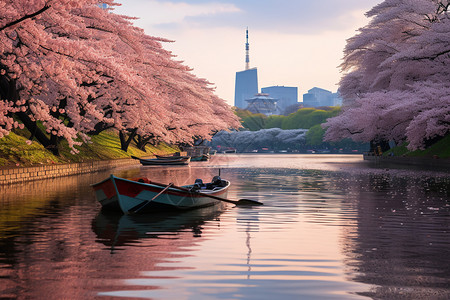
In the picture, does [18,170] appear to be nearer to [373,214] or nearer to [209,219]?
[209,219]

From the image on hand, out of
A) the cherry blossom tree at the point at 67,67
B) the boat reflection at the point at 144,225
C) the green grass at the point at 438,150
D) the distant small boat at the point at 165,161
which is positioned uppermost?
the cherry blossom tree at the point at 67,67

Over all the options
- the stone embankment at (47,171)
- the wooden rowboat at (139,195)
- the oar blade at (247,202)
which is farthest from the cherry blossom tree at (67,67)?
the oar blade at (247,202)

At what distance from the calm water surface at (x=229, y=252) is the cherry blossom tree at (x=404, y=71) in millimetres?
24943

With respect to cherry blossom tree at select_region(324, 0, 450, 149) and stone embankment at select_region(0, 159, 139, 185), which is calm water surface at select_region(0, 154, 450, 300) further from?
cherry blossom tree at select_region(324, 0, 450, 149)

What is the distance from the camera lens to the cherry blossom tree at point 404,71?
4291 cm

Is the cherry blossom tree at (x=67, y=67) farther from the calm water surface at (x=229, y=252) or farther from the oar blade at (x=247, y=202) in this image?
the oar blade at (x=247, y=202)

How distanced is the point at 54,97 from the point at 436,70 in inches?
1254

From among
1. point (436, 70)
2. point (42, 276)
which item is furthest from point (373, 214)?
point (436, 70)

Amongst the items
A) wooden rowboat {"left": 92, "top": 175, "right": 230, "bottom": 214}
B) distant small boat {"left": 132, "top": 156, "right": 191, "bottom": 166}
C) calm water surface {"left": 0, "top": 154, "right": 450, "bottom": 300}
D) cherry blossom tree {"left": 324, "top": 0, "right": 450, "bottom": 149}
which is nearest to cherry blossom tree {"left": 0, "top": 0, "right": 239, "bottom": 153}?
distant small boat {"left": 132, "top": 156, "right": 191, "bottom": 166}

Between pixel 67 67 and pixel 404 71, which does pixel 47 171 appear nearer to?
pixel 67 67

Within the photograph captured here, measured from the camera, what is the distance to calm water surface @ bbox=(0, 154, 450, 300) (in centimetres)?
769

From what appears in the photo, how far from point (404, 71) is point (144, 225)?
4276cm

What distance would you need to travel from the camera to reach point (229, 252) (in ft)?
34.5

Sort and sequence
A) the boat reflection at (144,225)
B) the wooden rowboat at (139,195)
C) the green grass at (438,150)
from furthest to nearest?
1. the green grass at (438,150)
2. the wooden rowboat at (139,195)
3. the boat reflection at (144,225)
